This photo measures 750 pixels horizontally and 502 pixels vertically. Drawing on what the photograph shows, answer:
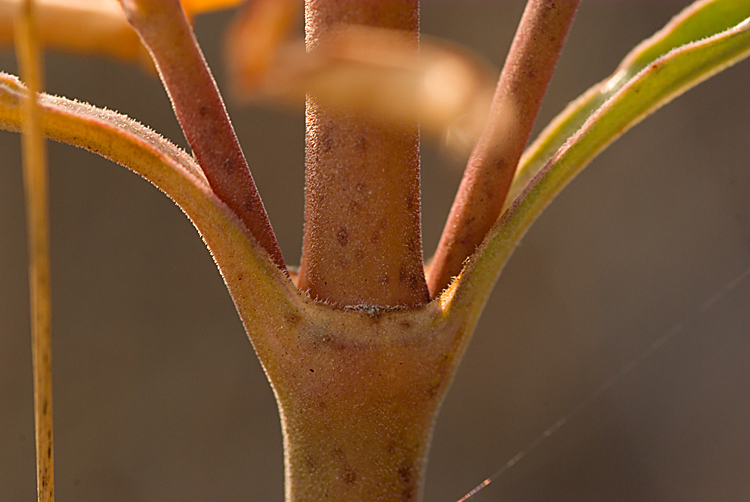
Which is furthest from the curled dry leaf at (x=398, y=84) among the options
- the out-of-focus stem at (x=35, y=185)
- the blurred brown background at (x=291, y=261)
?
the blurred brown background at (x=291, y=261)

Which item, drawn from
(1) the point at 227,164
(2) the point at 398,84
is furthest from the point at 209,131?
(2) the point at 398,84

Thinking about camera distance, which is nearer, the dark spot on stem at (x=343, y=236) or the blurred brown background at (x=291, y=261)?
the dark spot on stem at (x=343, y=236)

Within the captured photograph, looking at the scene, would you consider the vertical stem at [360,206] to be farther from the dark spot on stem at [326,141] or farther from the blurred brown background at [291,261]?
the blurred brown background at [291,261]

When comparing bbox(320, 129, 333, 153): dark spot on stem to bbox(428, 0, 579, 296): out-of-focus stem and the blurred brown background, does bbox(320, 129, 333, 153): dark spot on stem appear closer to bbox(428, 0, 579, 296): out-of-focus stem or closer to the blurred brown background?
bbox(428, 0, 579, 296): out-of-focus stem

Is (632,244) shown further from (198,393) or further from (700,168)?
(198,393)

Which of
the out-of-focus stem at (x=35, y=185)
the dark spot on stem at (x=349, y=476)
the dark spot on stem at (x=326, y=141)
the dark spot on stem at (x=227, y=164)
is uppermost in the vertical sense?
the dark spot on stem at (x=326, y=141)

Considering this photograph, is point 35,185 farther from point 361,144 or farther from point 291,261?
point 291,261

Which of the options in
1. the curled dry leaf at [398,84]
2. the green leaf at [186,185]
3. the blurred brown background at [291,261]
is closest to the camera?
the curled dry leaf at [398,84]
